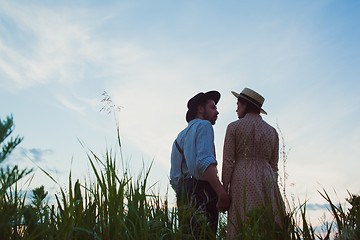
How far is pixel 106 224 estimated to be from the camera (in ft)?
7.79


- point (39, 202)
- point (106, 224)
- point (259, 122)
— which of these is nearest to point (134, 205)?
point (106, 224)

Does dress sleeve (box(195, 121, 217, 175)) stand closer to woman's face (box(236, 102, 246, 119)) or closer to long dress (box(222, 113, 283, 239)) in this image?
long dress (box(222, 113, 283, 239))

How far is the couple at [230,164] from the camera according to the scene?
3.57 m

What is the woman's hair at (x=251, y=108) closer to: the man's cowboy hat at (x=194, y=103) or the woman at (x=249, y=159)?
the woman at (x=249, y=159)

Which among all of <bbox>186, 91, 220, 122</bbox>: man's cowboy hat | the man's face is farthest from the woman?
<bbox>186, 91, 220, 122</bbox>: man's cowboy hat

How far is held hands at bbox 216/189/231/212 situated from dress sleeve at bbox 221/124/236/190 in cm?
24

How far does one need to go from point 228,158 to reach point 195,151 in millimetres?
360

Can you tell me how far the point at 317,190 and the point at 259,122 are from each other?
108cm

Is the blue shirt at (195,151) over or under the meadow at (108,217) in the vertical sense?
over

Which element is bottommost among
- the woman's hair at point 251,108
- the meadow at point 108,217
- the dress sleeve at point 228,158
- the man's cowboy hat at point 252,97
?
the meadow at point 108,217

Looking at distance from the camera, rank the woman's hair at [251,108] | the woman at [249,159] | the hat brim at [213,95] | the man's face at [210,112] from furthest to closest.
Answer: the hat brim at [213,95], the man's face at [210,112], the woman's hair at [251,108], the woman at [249,159]

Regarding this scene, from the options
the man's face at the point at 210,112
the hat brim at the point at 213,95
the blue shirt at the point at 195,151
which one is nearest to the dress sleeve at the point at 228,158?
the blue shirt at the point at 195,151

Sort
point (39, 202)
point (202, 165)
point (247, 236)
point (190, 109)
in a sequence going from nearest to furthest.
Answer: point (247, 236) < point (39, 202) < point (202, 165) < point (190, 109)

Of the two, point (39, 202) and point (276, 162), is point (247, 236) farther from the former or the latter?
point (276, 162)
